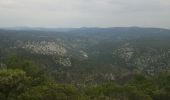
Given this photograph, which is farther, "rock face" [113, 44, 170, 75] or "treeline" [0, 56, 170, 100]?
"rock face" [113, 44, 170, 75]

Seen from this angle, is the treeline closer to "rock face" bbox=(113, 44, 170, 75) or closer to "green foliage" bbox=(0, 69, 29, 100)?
"green foliage" bbox=(0, 69, 29, 100)

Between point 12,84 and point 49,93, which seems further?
point 12,84

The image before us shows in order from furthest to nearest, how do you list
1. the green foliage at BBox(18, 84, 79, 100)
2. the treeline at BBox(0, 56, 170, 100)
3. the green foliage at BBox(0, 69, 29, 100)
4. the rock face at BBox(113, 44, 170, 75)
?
1. the rock face at BBox(113, 44, 170, 75)
2. the green foliage at BBox(0, 69, 29, 100)
3. the treeline at BBox(0, 56, 170, 100)
4. the green foliage at BBox(18, 84, 79, 100)

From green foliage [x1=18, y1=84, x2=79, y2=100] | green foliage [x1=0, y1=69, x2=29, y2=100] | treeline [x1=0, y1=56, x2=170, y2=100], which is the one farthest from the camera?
green foliage [x1=0, y1=69, x2=29, y2=100]

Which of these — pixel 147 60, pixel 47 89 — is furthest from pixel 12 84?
pixel 147 60

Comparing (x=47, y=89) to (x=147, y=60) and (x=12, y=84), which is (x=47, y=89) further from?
(x=147, y=60)

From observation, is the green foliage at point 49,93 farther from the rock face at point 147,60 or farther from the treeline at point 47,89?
the rock face at point 147,60

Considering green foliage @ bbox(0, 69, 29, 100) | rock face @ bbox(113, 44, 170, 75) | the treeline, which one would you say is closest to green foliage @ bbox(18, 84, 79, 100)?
the treeline

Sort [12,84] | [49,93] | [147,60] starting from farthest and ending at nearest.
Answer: [147,60] < [12,84] < [49,93]

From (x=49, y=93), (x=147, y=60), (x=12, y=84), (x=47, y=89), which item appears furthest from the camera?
(x=147, y=60)
